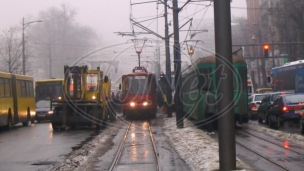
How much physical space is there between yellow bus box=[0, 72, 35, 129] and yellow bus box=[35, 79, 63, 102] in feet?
20.8

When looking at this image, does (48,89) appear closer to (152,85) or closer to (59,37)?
(152,85)

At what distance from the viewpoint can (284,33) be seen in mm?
56750

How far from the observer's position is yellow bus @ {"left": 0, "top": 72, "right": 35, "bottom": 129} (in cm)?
2778

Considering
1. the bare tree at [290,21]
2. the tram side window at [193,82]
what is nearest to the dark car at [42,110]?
the tram side window at [193,82]

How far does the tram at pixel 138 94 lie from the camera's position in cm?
3691

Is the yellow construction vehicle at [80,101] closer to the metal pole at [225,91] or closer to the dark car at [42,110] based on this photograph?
the dark car at [42,110]

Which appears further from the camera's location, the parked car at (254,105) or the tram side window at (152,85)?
the tram side window at (152,85)

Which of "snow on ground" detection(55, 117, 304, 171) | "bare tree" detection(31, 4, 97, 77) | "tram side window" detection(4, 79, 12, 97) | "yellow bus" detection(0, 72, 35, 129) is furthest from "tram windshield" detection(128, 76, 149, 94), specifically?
"bare tree" detection(31, 4, 97, 77)

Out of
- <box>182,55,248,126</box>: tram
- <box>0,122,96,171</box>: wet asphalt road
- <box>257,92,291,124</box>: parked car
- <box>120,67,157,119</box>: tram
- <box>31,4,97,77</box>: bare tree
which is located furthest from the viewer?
<box>31,4,97,77</box>: bare tree

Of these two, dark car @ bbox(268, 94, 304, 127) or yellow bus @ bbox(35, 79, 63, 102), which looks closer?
dark car @ bbox(268, 94, 304, 127)

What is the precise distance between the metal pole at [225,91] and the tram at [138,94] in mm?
26890

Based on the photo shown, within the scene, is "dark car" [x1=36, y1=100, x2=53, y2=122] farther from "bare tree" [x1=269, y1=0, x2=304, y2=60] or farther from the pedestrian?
"bare tree" [x1=269, y1=0, x2=304, y2=60]

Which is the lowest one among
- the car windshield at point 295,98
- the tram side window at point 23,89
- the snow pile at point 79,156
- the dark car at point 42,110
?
the snow pile at point 79,156

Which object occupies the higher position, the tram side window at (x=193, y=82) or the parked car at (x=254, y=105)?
the tram side window at (x=193, y=82)
